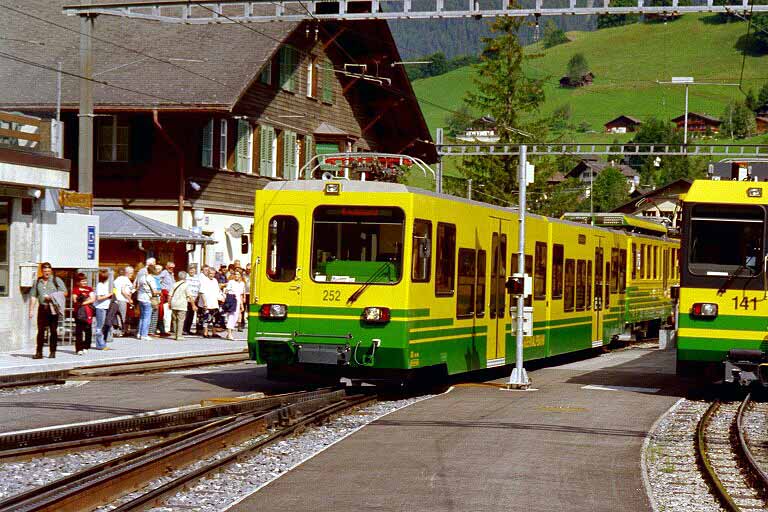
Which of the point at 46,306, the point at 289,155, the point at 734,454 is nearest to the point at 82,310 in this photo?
the point at 46,306

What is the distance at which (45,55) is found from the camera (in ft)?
147

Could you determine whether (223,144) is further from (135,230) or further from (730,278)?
(730,278)

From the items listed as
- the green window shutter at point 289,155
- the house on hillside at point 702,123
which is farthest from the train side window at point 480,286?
the house on hillside at point 702,123

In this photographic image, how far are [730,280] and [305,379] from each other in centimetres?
608

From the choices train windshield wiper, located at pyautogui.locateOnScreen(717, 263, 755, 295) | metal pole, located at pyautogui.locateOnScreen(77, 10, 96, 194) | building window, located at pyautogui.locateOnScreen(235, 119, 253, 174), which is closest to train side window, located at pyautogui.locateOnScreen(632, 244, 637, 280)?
metal pole, located at pyautogui.locateOnScreen(77, 10, 96, 194)

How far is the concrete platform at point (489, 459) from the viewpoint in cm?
1090

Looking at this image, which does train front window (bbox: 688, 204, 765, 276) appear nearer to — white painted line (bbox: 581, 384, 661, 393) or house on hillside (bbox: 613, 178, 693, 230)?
white painted line (bbox: 581, 384, 661, 393)

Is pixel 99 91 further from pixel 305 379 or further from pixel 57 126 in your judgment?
pixel 305 379

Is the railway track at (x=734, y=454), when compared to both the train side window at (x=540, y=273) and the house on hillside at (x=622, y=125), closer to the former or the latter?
the train side window at (x=540, y=273)

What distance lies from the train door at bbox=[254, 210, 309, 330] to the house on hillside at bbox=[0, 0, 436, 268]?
19.4 metres

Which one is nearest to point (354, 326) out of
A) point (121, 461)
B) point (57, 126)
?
point (121, 461)

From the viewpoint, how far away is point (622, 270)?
110 feet

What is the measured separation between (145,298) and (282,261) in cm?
1273

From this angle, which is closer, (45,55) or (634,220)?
(634,220)
